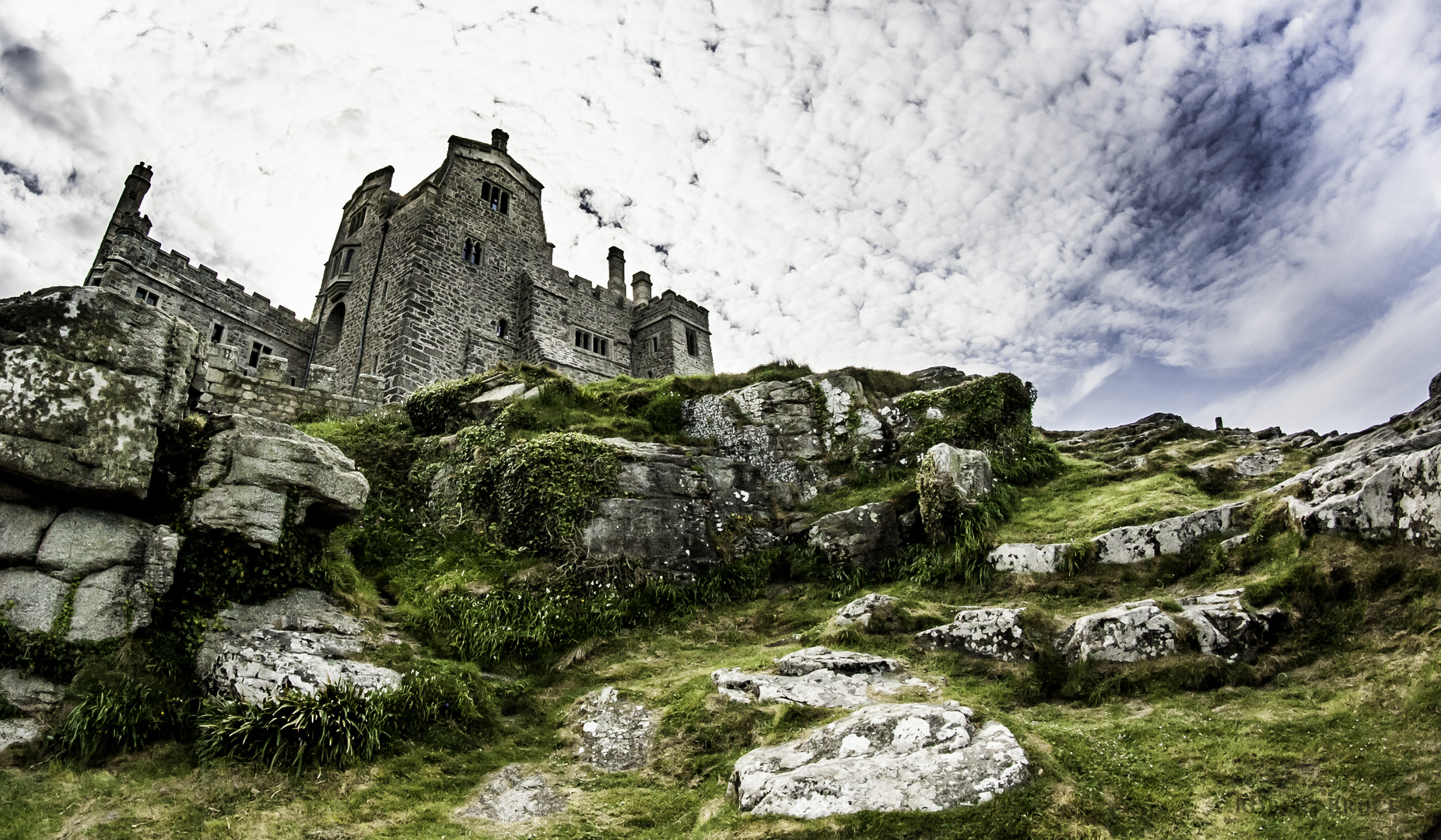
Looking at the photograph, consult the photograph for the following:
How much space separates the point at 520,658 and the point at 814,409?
9.29 m

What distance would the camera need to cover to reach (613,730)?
8352 mm

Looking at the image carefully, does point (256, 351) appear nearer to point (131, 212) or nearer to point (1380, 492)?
point (131, 212)

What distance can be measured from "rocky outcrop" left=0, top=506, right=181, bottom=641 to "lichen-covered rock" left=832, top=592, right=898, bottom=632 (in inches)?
336

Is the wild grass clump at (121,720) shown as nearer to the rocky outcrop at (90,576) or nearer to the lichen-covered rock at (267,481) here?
the rocky outcrop at (90,576)

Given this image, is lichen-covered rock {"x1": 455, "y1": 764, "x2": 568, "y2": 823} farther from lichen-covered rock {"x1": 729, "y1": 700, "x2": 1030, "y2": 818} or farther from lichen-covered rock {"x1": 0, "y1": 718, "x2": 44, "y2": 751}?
lichen-covered rock {"x1": 0, "y1": 718, "x2": 44, "y2": 751}

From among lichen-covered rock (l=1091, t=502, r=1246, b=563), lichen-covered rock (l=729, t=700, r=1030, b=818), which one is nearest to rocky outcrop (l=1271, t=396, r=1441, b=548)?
lichen-covered rock (l=1091, t=502, r=1246, b=563)

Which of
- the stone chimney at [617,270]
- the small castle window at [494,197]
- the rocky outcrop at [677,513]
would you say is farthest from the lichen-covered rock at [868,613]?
the stone chimney at [617,270]

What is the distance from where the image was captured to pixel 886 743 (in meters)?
6.69

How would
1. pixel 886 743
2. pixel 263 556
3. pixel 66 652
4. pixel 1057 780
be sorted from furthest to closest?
pixel 263 556
pixel 66 652
pixel 886 743
pixel 1057 780

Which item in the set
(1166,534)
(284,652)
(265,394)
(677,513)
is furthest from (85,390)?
(1166,534)

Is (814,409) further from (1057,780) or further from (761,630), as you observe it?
(1057,780)

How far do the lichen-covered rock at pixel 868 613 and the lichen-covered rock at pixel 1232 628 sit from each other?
3.60m

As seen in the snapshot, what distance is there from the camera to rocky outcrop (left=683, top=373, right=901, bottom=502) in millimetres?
15812

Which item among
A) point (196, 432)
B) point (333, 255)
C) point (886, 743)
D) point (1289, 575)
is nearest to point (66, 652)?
point (196, 432)
